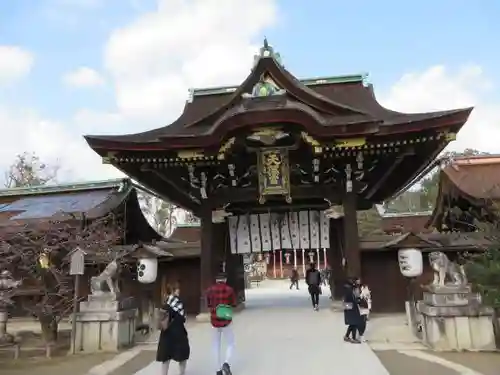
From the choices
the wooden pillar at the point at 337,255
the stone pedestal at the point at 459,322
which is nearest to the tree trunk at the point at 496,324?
the stone pedestal at the point at 459,322

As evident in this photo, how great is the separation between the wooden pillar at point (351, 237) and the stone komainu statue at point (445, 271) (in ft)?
9.76

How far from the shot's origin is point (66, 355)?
8.27 metres

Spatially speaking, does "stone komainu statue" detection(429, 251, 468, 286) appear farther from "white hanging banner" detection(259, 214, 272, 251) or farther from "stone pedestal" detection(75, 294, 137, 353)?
"stone pedestal" detection(75, 294, 137, 353)

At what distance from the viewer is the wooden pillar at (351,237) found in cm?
1107

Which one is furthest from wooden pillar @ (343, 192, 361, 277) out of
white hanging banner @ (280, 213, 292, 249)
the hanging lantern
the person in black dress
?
Result: the hanging lantern

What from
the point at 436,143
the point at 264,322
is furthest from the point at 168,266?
the point at 436,143

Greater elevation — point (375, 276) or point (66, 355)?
point (375, 276)

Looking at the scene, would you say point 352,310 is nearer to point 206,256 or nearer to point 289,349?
point 289,349

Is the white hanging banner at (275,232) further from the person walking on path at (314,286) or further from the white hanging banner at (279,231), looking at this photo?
the person walking on path at (314,286)

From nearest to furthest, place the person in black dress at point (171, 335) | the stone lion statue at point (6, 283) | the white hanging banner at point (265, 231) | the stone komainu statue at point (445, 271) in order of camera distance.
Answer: the person in black dress at point (171, 335) → the stone komainu statue at point (445, 271) → the stone lion statue at point (6, 283) → the white hanging banner at point (265, 231)

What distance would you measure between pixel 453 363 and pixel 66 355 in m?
6.70

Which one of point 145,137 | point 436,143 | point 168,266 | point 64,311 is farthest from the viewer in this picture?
point 168,266

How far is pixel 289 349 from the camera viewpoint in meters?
7.86

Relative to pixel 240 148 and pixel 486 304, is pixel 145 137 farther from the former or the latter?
pixel 486 304
